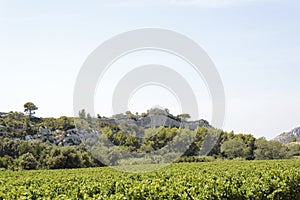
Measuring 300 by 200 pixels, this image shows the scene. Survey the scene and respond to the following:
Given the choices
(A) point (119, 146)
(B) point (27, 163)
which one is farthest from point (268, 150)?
(B) point (27, 163)

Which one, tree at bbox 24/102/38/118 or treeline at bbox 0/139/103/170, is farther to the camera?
tree at bbox 24/102/38/118

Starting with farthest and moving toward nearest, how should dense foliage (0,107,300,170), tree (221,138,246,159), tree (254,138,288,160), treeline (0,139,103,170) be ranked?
tree (254,138,288,160), tree (221,138,246,159), treeline (0,139,103,170), dense foliage (0,107,300,170)

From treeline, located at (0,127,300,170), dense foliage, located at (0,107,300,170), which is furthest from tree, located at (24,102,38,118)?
treeline, located at (0,127,300,170)

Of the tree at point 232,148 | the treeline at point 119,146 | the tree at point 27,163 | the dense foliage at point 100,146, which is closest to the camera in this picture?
the treeline at point 119,146

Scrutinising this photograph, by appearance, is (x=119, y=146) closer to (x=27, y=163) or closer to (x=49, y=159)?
(x=49, y=159)

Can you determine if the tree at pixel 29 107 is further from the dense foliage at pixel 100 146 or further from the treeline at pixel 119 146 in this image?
the treeline at pixel 119 146

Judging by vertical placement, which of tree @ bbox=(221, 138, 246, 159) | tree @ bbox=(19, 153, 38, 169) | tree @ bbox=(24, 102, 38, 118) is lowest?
tree @ bbox=(19, 153, 38, 169)

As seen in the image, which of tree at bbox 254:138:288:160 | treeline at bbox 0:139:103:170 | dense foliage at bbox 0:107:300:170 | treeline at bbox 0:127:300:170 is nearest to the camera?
treeline at bbox 0:127:300:170

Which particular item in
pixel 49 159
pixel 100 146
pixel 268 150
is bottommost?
pixel 49 159

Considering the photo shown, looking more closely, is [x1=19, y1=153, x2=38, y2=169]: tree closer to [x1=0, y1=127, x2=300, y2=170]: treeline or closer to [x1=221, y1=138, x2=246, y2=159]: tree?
[x1=0, y1=127, x2=300, y2=170]: treeline

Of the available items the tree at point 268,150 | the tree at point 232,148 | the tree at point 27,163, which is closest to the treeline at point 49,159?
the tree at point 27,163

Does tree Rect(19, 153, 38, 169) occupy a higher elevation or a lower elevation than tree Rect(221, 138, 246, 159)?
lower

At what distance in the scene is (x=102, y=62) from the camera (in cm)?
1998

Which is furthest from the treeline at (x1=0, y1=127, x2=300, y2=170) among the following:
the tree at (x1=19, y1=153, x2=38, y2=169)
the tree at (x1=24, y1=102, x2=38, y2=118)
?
the tree at (x1=24, y1=102, x2=38, y2=118)
